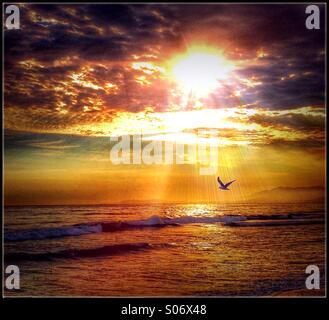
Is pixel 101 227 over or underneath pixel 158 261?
over

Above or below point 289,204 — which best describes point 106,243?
below

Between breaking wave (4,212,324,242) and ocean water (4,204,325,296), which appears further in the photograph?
breaking wave (4,212,324,242)

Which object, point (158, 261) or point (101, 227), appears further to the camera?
point (101, 227)

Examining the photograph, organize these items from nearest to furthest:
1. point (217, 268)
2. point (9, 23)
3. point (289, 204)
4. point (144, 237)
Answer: point (9, 23), point (217, 268), point (144, 237), point (289, 204)

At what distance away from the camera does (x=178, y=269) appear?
8.56m

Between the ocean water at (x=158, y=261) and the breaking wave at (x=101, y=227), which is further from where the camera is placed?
the breaking wave at (x=101, y=227)

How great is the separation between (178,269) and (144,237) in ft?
19.3

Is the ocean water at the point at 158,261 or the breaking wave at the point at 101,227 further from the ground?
the breaking wave at the point at 101,227

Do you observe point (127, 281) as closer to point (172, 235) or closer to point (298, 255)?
point (298, 255)

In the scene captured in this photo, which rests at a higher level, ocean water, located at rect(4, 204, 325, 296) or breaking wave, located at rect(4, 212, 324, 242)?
breaking wave, located at rect(4, 212, 324, 242)

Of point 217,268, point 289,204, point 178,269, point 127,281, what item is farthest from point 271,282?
point 289,204
